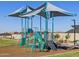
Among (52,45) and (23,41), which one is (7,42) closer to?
(23,41)

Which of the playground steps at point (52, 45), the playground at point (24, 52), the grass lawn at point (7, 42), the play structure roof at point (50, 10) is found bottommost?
the playground at point (24, 52)

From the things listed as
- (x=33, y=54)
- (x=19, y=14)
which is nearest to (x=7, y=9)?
(x=19, y=14)

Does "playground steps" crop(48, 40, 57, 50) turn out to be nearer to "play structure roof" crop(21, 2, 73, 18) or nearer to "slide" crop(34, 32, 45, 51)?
"slide" crop(34, 32, 45, 51)

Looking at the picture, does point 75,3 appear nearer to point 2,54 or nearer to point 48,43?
point 48,43

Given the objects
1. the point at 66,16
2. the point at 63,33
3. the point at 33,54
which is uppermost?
the point at 66,16

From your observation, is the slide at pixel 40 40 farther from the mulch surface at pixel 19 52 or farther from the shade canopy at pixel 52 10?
the shade canopy at pixel 52 10

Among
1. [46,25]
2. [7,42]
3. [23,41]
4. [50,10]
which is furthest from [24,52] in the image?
[50,10]

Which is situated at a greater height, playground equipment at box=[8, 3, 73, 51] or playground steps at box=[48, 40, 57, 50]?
playground equipment at box=[8, 3, 73, 51]

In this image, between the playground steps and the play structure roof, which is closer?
the play structure roof

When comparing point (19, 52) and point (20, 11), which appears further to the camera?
point (19, 52)

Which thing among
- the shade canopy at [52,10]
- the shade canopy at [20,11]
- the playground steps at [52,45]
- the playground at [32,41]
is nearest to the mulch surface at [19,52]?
the playground at [32,41]

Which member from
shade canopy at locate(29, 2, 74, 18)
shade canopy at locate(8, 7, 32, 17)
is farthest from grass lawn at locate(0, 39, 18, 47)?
shade canopy at locate(29, 2, 74, 18)

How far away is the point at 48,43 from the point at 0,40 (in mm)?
1255

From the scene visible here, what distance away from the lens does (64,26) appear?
7.22 meters
